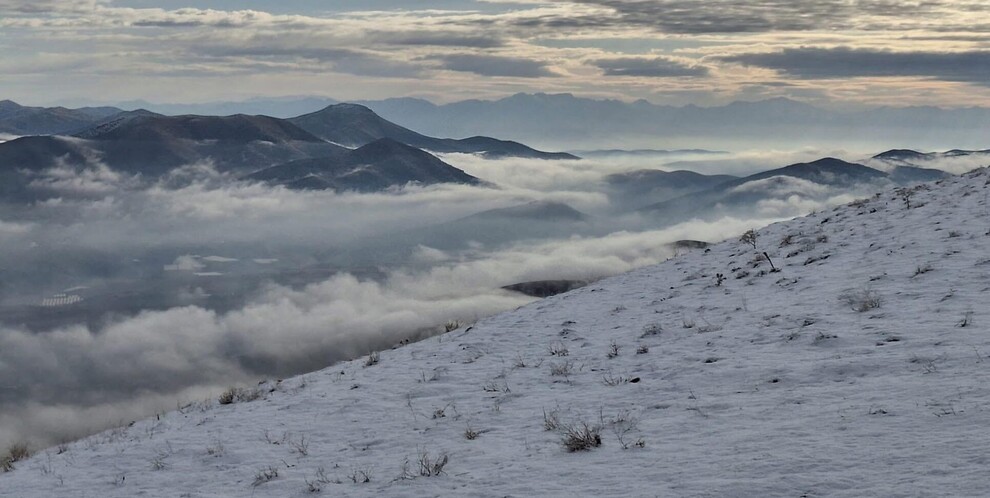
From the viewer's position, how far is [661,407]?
8742 millimetres

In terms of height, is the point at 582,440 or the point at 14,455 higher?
the point at 582,440

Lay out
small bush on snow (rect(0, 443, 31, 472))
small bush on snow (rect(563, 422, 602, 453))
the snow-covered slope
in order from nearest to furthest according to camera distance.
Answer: the snow-covered slope
small bush on snow (rect(563, 422, 602, 453))
small bush on snow (rect(0, 443, 31, 472))

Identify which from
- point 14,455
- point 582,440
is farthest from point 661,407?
point 14,455

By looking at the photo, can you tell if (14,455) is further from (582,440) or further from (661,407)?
(661,407)

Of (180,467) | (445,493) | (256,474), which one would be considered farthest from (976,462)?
(180,467)

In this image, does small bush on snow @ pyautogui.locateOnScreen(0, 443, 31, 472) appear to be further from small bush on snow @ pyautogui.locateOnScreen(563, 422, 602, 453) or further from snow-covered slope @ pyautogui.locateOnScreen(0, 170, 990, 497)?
small bush on snow @ pyautogui.locateOnScreen(563, 422, 602, 453)

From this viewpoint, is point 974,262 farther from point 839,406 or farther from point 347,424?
point 347,424

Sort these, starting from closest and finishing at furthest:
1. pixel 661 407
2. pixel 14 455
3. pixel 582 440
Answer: pixel 582 440, pixel 661 407, pixel 14 455

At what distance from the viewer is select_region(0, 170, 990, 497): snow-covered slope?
6.42 metres

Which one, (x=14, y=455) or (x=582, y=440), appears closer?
(x=582, y=440)

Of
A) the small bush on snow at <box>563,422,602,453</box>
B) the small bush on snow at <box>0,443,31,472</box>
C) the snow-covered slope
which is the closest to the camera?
the snow-covered slope

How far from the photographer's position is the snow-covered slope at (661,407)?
6.42m

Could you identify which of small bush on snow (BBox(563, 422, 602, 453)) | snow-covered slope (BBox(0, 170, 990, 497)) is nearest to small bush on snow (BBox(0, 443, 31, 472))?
snow-covered slope (BBox(0, 170, 990, 497))

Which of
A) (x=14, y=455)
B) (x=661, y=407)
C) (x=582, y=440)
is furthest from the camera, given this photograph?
(x=14, y=455)
